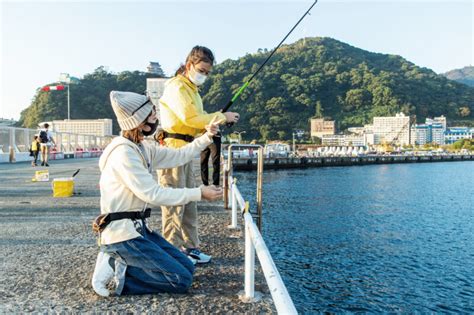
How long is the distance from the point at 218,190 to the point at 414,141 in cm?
15963

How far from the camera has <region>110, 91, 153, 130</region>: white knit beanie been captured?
2.62 meters

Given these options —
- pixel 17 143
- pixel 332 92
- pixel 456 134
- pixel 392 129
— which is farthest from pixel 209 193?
pixel 456 134

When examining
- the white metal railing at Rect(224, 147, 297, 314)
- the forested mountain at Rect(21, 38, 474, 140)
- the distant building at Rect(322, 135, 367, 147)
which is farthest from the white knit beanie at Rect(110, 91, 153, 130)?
the distant building at Rect(322, 135, 367, 147)

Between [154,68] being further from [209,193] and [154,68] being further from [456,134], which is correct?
[209,193]

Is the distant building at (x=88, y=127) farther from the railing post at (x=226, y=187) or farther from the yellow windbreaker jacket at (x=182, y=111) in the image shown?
the yellow windbreaker jacket at (x=182, y=111)

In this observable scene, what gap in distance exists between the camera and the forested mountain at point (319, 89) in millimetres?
125188

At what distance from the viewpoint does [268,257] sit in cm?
221

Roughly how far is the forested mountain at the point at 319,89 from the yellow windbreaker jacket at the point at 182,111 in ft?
361

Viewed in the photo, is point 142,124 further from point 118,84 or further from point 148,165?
point 118,84

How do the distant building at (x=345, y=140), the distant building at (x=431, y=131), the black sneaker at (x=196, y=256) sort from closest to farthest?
the black sneaker at (x=196, y=256) → the distant building at (x=345, y=140) → the distant building at (x=431, y=131)

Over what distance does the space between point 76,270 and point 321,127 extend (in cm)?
13827

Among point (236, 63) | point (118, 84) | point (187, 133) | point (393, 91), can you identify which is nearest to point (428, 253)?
point (187, 133)

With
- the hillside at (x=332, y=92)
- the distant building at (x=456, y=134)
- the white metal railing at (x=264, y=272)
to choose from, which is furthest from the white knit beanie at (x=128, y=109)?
the distant building at (x=456, y=134)

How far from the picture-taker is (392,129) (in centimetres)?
14125
